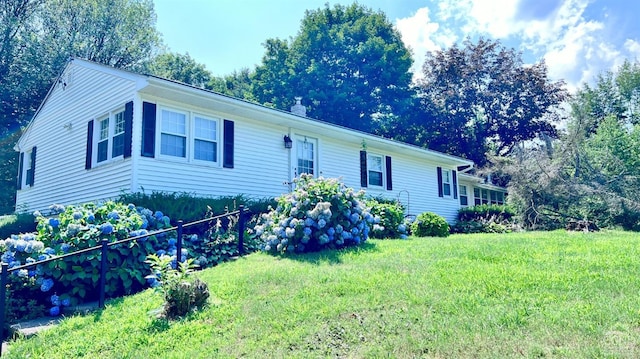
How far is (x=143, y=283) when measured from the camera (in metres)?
5.75

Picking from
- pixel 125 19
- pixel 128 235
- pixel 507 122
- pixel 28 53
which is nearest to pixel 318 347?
pixel 128 235

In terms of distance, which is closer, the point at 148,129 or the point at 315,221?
the point at 315,221

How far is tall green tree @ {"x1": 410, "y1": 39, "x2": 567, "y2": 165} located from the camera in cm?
2956

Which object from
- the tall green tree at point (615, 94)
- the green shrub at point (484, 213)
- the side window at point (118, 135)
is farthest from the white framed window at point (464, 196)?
the side window at point (118, 135)

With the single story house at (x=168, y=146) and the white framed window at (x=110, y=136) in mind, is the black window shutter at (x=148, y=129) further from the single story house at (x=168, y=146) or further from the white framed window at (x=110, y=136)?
the white framed window at (x=110, y=136)

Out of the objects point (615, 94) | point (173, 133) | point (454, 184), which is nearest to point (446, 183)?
point (454, 184)

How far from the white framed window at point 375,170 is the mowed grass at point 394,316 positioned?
9.38 metres

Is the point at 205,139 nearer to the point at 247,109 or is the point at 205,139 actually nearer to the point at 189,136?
the point at 189,136

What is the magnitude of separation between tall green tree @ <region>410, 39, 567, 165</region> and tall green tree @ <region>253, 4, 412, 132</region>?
9.65ft

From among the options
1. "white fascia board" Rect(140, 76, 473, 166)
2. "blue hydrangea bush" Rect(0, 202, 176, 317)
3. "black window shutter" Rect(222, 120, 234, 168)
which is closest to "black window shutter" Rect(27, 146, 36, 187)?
"white fascia board" Rect(140, 76, 473, 166)

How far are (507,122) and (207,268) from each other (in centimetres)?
2931

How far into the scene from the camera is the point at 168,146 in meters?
9.40

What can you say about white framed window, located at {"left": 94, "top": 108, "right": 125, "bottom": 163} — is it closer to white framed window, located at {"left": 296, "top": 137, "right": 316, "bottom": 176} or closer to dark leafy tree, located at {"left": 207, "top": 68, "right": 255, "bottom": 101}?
white framed window, located at {"left": 296, "top": 137, "right": 316, "bottom": 176}

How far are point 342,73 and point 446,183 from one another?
11896mm
